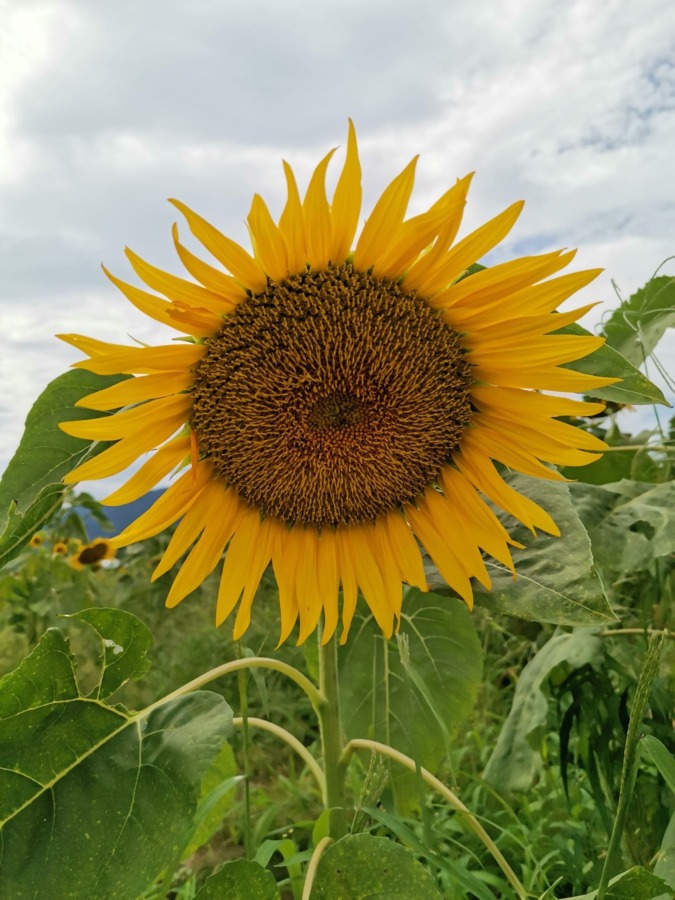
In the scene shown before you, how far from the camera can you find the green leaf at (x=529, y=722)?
4.13 ft

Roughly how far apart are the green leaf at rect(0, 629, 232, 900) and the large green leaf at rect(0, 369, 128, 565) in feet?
0.45

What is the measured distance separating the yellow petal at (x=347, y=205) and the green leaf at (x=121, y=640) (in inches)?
19.2

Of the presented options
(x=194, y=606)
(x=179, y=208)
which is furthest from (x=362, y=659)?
(x=194, y=606)

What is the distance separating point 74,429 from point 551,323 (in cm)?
55

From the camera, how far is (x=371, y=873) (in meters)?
0.73

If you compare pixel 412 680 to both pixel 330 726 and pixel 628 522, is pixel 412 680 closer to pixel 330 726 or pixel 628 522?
pixel 330 726

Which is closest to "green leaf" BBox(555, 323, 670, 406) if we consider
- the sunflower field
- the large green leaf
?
the sunflower field

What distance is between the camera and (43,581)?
3420 mm

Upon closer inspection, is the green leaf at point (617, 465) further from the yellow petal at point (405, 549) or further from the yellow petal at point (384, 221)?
the yellow petal at point (384, 221)

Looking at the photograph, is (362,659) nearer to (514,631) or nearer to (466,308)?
(466,308)

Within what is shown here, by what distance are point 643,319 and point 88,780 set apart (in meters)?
1.07

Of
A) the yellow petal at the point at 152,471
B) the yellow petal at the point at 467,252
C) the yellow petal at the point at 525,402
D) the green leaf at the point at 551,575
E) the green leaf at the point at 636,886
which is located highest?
the yellow petal at the point at 467,252

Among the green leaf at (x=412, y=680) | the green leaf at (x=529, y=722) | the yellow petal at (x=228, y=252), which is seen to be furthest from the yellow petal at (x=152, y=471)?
the green leaf at (x=529, y=722)

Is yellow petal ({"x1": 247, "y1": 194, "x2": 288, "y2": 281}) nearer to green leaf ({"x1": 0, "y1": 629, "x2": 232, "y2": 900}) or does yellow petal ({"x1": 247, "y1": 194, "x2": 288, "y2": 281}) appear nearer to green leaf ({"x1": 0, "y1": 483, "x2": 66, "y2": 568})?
green leaf ({"x1": 0, "y1": 483, "x2": 66, "y2": 568})
